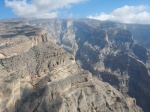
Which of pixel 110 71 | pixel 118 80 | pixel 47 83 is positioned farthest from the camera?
pixel 110 71

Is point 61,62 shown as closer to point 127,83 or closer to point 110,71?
point 127,83

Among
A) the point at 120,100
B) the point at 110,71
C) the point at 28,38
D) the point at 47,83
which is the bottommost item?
the point at 110,71

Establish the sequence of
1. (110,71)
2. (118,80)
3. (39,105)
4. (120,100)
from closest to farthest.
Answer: (39,105) < (120,100) < (118,80) < (110,71)

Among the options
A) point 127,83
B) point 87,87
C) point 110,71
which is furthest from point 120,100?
point 110,71

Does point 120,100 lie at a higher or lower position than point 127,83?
higher

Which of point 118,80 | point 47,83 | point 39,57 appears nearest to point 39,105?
point 47,83

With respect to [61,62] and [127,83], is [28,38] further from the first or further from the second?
[127,83]

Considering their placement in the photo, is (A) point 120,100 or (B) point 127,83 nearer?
(A) point 120,100
